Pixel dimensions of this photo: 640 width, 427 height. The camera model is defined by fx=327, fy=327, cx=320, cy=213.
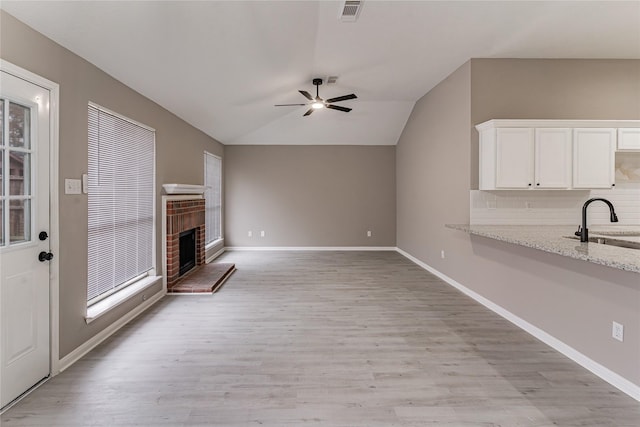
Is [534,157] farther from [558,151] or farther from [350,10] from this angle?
[350,10]

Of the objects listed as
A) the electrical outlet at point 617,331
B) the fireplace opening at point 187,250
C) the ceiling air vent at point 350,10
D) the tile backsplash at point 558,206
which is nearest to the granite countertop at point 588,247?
the tile backsplash at point 558,206

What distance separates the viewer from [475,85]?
4.04m

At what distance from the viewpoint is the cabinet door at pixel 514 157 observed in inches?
142

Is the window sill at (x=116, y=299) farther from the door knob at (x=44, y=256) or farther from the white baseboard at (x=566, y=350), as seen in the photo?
the white baseboard at (x=566, y=350)

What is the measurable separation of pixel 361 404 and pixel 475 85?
380 cm

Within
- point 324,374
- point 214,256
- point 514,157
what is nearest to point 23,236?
point 324,374

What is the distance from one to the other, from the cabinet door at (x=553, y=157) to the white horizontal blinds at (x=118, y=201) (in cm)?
447

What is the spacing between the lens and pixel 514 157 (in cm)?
363

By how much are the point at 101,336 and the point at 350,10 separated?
12.1 feet

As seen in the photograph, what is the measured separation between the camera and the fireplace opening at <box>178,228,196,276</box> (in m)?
5.17

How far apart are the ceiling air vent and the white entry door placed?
2.41 metres

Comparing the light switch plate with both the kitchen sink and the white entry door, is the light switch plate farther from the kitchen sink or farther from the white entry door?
the kitchen sink

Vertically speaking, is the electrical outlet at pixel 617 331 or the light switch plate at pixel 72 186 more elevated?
the light switch plate at pixel 72 186

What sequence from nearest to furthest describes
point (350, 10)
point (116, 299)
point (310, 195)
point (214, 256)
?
point (350, 10) < point (116, 299) < point (214, 256) < point (310, 195)
